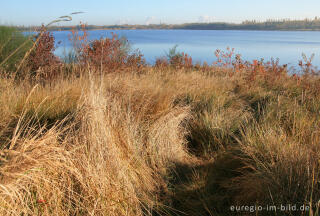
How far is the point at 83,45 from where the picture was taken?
7.11m

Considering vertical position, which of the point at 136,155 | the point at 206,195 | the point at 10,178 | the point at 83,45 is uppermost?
the point at 83,45

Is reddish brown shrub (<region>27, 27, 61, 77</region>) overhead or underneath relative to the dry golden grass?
overhead

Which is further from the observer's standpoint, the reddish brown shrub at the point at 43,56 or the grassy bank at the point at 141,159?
the reddish brown shrub at the point at 43,56

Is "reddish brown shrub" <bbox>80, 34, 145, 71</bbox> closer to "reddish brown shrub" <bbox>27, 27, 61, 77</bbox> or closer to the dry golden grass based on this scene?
"reddish brown shrub" <bbox>27, 27, 61, 77</bbox>

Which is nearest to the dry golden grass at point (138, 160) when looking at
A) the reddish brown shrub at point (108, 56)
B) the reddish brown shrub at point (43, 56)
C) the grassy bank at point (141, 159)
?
the grassy bank at point (141, 159)

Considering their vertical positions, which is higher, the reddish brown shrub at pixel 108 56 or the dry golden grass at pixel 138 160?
the reddish brown shrub at pixel 108 56

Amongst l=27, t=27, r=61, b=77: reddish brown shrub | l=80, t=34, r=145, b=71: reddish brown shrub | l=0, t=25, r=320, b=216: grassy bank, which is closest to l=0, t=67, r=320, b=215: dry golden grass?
l=0, t=25, r=320, b=216: grassy bank

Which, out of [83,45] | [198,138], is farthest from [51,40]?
[198,138]

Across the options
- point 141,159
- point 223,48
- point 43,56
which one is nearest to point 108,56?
point 43,56

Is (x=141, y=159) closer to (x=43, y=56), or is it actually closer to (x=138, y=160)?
(x=138, y=160)

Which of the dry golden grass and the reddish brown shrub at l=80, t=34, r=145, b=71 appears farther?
the reddish brown shrub at l=80, t=34, r=145, b=71

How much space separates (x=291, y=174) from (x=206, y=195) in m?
0.94

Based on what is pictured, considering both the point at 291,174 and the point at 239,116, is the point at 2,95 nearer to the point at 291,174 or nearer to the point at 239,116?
the point at 291,174

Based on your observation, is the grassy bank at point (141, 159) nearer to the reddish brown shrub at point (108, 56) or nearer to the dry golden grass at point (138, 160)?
the dry golden grass at point (138, 160)
